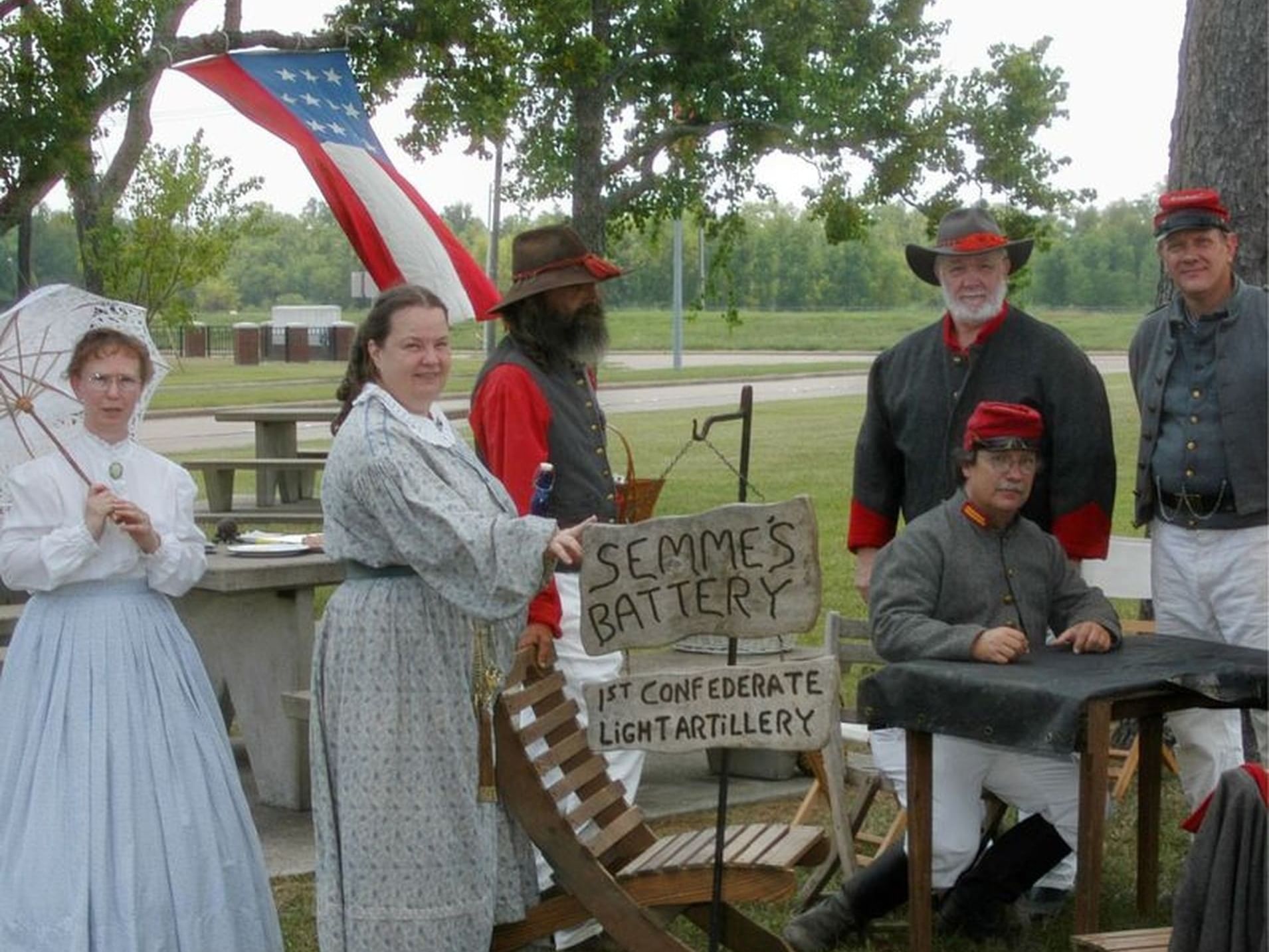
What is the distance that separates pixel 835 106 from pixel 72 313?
10.5 meters

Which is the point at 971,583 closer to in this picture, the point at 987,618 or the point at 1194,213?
the point at 987,618

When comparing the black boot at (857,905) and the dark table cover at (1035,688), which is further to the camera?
the black boot at (857,905)

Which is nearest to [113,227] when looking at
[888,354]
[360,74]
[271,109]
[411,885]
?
[360,74]

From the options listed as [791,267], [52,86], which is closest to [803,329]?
[791,267]

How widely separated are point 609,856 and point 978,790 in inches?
35.5

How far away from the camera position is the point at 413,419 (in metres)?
4.11

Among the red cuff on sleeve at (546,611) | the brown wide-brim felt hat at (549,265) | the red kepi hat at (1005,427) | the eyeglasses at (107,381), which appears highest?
the brown wide-brim felt hat at (549,265)

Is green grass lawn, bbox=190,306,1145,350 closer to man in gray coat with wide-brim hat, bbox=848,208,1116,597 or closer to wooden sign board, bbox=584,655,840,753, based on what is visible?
man in gray coat with wide-brim hat, bbox=848,208,1116,597

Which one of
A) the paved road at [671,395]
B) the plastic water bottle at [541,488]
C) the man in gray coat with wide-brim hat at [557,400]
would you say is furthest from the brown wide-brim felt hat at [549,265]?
the paved road at [671,395]

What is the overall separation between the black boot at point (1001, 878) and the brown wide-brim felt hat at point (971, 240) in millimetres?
1449

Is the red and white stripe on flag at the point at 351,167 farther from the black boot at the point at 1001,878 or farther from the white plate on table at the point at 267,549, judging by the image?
the black boot at the point at 1001,878

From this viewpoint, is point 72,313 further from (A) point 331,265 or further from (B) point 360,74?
(A) point 331,265

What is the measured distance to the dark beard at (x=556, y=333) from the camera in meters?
4.81

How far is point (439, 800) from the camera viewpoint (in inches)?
160
